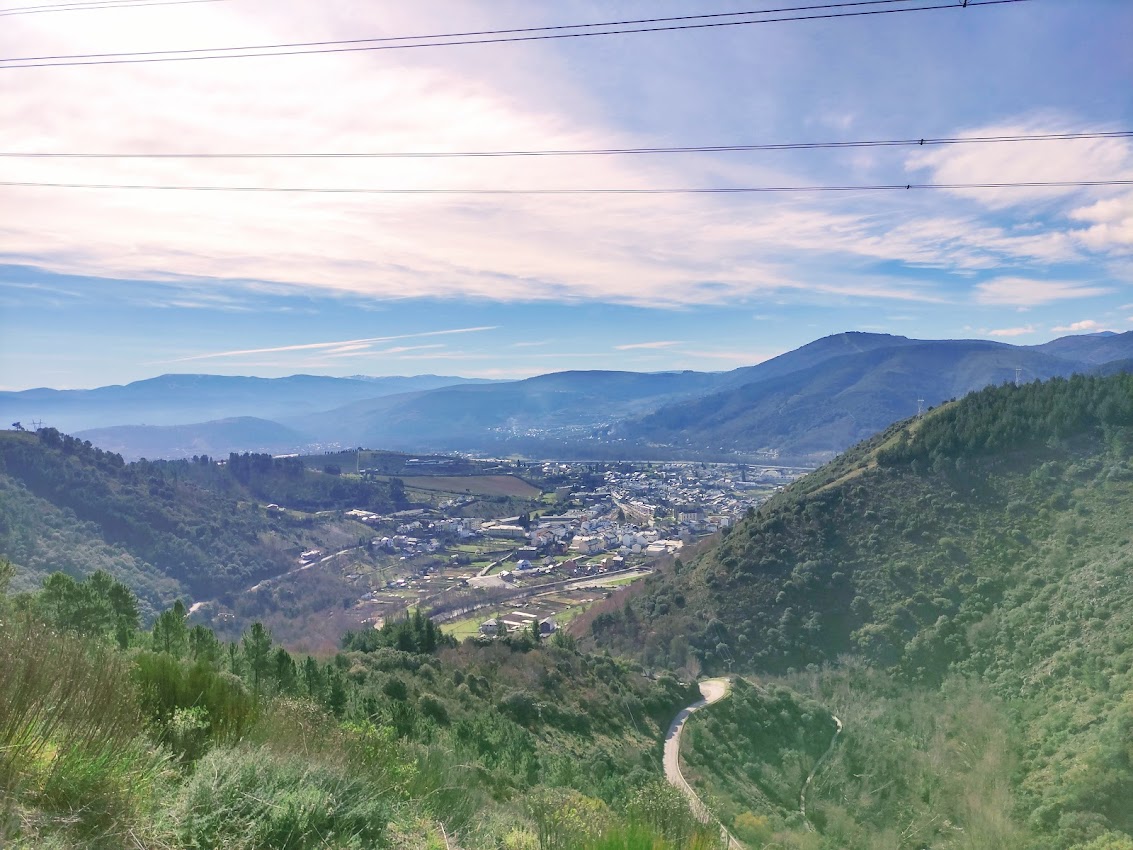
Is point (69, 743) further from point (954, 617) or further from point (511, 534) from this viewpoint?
point (511, 534)

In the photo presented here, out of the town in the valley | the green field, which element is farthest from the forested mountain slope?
the green field

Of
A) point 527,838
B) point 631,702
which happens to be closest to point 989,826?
point 631,702

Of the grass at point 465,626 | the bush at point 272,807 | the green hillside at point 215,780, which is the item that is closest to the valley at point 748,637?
the green hillside at point 215,780

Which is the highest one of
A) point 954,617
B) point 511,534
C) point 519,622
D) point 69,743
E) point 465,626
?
point 69,743

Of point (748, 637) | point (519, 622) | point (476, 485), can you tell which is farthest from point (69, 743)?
point (476, 485)

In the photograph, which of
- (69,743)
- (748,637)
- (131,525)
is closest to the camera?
(69,743)

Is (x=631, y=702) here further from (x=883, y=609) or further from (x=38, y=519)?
(x=38, y=519)

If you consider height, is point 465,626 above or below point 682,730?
below

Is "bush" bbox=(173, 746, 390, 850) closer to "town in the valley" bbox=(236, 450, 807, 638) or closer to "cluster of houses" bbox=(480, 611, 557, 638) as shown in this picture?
"town in the valley" bbox=(236, 450, 807, 638)

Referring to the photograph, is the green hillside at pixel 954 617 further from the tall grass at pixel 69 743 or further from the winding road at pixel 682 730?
the tall grass at pixel 69 743

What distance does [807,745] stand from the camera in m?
27.7

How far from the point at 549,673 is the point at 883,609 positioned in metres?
19.5

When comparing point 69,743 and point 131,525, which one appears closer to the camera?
point 69,743

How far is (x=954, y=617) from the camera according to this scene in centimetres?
3362
